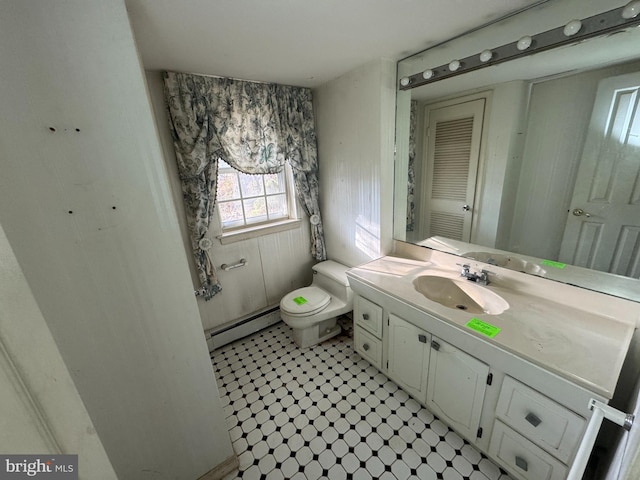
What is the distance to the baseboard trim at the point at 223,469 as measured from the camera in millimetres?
1232

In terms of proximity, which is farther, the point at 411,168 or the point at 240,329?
the point at 240,329

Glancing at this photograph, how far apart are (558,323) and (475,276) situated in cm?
42

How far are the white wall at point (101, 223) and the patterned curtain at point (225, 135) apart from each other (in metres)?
0.91

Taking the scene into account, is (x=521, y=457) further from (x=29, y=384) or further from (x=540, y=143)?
(x=29, y=384)

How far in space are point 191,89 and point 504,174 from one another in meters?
1.97

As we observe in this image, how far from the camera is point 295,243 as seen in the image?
2.42m

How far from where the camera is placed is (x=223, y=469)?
4.14ft

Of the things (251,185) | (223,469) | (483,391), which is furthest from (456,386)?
(251,185)

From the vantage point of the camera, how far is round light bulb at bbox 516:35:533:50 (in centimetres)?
111

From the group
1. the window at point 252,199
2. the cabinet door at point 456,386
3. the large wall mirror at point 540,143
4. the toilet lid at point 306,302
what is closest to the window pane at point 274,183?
the window at point 252,199

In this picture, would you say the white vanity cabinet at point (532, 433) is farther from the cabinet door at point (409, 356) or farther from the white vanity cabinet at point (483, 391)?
the cabinet door at point (409, 356)

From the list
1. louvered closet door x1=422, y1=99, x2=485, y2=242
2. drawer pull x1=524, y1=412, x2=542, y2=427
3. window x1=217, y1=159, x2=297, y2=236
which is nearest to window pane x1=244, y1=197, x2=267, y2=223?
window x1=217, y1=159, x2=297, y2=236

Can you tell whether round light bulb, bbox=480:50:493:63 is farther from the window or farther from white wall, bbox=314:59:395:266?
the window

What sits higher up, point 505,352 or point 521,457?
point 505,352
